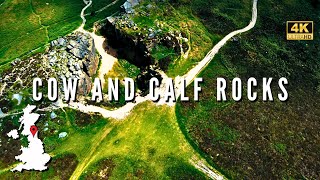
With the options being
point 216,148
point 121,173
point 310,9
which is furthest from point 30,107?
point 310,9

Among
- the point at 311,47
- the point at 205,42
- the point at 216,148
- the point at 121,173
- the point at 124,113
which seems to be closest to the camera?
the point at 121,173

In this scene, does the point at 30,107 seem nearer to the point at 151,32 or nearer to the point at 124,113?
the point at 124,113

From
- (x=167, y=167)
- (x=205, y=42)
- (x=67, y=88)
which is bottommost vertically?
(x=167, y=167)

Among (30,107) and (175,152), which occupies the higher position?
(30,107)

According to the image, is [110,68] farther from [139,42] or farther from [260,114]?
[260,114]

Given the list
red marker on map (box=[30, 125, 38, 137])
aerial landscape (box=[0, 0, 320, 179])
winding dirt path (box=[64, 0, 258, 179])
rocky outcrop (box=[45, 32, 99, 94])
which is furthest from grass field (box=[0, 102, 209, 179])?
rocky outcrop (box=[45, 32, 99, 94])

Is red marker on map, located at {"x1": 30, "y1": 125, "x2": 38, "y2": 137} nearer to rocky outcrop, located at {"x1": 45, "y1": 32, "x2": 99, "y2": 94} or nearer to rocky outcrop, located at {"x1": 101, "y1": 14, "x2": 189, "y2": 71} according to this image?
rocky outcrop, located at {"x1": 45, "y1": 32, "x2": 99, "y2": 94}
